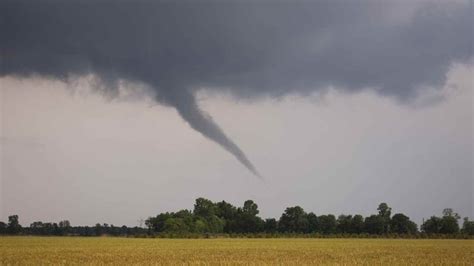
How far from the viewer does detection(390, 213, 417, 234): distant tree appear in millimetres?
184275

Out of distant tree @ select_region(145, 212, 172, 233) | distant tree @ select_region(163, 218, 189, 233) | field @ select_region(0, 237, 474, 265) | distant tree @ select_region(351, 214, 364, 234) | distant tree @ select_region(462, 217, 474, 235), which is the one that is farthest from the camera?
distant tree @ select_region(462, 217, 474, 235)

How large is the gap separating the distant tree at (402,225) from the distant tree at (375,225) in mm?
6218

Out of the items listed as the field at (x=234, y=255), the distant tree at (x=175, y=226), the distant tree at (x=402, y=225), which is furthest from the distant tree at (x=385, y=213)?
the field at (x=234, y=255)

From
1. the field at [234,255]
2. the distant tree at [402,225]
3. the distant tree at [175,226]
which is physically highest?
the distant tree at [402,225]

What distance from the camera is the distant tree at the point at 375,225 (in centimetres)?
18075

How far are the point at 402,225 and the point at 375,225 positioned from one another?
37.1 feet

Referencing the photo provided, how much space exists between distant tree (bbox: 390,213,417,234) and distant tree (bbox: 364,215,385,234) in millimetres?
6218

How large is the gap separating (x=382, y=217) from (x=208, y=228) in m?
66.3

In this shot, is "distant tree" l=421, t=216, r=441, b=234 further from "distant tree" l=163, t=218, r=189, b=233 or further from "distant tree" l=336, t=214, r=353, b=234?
"distant tree" l=163, t=218, r=189, b=233

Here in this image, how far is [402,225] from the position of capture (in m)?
185

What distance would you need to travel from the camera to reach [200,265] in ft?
91.4

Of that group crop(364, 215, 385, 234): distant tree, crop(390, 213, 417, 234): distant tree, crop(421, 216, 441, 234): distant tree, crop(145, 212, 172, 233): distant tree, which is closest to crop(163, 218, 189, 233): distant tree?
crop(145, 212, 172, 233): distant tree

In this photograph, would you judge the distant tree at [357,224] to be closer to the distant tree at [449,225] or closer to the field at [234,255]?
the distant tree at [449,225]

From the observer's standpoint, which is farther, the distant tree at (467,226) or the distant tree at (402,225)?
the distant tree at (467,226)
